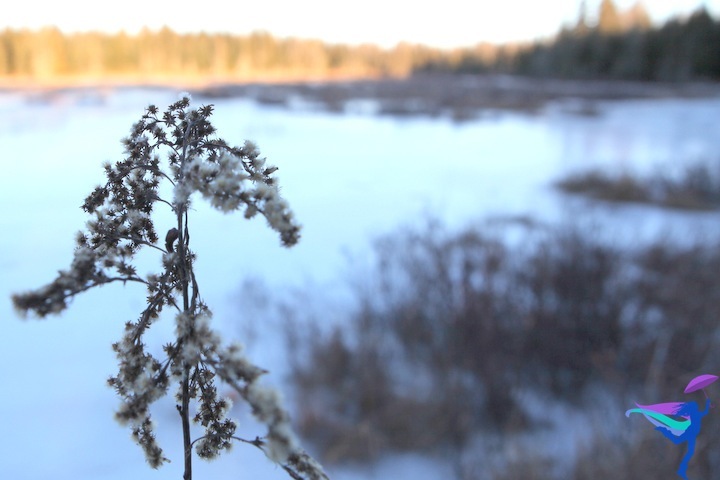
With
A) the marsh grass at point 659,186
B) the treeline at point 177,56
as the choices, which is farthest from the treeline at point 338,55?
the marsh grass at point 659,186

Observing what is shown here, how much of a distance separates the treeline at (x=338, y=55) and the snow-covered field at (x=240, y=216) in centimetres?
639

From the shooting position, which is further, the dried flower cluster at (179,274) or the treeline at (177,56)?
the treeline at (177,56)

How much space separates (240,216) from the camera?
5.99 m

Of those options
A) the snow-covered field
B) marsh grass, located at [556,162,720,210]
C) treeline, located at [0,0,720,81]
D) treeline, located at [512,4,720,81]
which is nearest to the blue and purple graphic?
the snow-covered field

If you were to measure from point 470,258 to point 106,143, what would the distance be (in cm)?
633

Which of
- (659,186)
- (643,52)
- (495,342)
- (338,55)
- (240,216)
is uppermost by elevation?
(338,55)

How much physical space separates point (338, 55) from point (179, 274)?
75.8m

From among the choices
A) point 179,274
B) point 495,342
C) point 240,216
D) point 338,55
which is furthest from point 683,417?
point 338,55

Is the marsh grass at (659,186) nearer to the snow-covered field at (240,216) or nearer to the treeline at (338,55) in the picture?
the snow-covered field at (240,216)

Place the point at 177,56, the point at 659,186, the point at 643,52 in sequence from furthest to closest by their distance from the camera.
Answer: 1. the point at 643,52
2. the point at 177,56
3. the point at 659,186

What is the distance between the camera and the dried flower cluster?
479 millimetres

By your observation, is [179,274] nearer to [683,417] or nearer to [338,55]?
[683,417]

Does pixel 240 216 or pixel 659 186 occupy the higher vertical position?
pixel 659 186

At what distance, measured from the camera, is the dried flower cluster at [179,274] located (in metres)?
0.48
